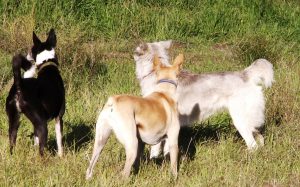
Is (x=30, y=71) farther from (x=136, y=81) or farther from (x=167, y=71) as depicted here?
(x=136, y=81)

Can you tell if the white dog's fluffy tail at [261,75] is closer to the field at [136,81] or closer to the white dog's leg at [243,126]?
the white dog's leg at [243,126]

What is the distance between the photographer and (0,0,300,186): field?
6306mm

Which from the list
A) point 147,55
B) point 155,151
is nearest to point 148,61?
point 147,55

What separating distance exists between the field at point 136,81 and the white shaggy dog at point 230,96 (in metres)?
0.30

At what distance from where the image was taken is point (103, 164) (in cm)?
648

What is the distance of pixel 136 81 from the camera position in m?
10.1

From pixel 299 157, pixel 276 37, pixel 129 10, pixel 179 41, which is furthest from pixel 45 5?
pixel 299 157

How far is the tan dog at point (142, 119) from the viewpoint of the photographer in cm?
567

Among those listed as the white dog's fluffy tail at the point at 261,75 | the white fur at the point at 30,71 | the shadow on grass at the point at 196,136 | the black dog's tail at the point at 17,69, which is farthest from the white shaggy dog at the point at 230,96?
the black dog's tail at the point at 17,69

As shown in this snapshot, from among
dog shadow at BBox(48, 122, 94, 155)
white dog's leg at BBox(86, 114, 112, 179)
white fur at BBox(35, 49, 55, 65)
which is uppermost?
white fur at BBox(35, 49, 55, 65)

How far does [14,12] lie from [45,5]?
703 millimetres

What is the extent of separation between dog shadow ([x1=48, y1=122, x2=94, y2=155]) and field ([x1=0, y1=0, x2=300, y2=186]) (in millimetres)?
14

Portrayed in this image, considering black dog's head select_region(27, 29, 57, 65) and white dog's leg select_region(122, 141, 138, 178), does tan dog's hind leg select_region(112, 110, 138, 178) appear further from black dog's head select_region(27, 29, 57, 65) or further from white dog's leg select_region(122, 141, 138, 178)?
black dog's head select_region(27, 29, 57, 65)

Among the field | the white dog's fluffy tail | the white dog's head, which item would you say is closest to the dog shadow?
the field
